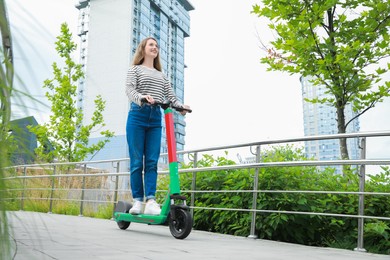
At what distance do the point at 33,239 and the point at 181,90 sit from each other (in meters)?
70.6

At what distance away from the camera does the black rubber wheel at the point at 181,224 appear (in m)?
3.50

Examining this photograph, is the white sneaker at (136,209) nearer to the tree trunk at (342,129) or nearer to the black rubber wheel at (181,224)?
the black rubber wheel at (181,224)

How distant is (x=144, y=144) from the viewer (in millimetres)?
4070

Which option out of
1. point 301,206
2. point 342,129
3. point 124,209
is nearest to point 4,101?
point 124,209

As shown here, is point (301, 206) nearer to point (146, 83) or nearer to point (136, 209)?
point (136, 209)

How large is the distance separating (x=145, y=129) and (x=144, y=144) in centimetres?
16

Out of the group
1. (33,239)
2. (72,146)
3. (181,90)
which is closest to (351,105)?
(33,239)

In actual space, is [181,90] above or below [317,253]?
above

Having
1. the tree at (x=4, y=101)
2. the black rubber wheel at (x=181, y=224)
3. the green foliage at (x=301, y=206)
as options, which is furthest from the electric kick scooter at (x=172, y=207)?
the tree at (x=4, y=101)

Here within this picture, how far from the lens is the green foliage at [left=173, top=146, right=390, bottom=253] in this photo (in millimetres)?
4152

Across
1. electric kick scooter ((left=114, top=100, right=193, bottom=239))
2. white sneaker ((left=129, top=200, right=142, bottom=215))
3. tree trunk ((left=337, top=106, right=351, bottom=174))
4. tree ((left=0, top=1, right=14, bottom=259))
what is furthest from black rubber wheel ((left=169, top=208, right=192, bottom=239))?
tree trunk ((left=337, top=106, right=351, bottom=174))

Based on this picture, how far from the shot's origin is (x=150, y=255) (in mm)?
2461

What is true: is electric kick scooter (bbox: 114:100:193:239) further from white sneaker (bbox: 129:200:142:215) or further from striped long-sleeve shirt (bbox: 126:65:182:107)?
striped long-sleeve shirt (bbox: 126:65:182:107)

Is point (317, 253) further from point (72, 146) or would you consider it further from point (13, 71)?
point (72, 146)
